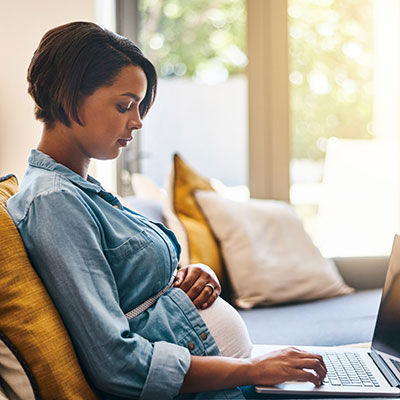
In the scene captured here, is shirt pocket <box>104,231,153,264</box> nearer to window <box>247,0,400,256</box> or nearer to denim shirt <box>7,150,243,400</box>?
denim shirt <box>7,150,243,400</box>

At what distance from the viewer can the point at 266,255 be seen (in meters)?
2.02

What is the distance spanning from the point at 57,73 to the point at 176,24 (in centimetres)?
179

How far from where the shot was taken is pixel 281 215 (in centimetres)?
218

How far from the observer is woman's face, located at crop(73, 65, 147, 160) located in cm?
103

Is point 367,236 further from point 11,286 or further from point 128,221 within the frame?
point 11,286

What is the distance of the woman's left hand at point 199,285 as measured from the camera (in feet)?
3.65

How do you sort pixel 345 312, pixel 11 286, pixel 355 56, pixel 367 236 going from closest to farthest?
pixel 11 286
pixel 345 312
pixel 367 236
pixel 355 56

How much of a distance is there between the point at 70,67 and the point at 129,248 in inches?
13.4

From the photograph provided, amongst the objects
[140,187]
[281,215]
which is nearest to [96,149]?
[140,187]

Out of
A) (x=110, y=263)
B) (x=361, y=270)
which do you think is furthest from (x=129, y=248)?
(x=361, y=270)

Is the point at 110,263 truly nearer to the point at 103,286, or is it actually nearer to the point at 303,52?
the point at 103,286

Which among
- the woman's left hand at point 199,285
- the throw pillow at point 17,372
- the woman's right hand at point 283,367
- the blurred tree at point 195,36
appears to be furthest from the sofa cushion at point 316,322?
the blurred tree at point 195,36

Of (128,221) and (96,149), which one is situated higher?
(96,149)

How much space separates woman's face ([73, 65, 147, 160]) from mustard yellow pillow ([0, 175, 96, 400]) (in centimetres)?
24
